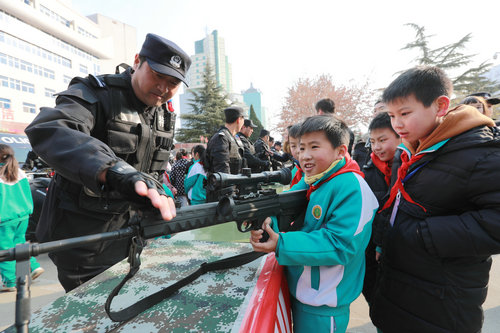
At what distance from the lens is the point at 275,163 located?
8.80m

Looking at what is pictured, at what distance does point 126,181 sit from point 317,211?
3.55ft

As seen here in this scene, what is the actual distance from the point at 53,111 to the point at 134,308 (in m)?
1.04

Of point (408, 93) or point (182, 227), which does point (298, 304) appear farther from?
point (408, 93)

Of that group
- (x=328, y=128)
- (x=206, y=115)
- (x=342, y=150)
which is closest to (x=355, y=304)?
(x=342, y=150)

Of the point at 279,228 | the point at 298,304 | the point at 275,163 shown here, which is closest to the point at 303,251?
the point at 279,228

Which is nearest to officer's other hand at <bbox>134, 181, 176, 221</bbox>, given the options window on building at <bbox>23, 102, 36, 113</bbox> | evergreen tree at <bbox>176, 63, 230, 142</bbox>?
evergreen tree at <bbox>176, 63, 230, 142</bbox>

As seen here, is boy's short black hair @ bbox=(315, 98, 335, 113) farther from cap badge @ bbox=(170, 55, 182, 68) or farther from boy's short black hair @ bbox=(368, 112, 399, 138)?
cap badge @ bbox=(170, 55, 182, 68)

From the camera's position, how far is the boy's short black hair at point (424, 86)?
1.50 m

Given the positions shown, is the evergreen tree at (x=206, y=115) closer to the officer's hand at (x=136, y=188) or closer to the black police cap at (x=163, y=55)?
the black police cap at (x=163, y=55)

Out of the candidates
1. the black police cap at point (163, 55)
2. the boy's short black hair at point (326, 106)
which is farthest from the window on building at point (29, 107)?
the black police cap at point (163, 55)

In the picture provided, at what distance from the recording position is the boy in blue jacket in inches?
50.4

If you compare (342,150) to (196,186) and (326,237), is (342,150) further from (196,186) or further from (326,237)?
(196,186)

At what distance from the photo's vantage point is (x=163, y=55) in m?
1.60

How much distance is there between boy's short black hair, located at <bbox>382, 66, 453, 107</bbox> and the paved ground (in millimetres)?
2267
